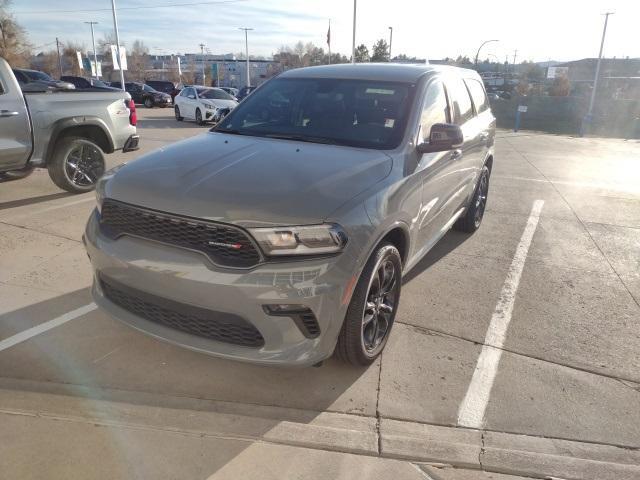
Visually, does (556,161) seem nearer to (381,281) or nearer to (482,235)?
(482,235)

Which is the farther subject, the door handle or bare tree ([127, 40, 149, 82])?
bare tree ([127, 40, 149, 82])

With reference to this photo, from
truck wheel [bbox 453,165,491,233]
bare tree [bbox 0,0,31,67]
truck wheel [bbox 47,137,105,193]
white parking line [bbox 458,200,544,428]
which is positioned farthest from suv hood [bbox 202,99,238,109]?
bare tree [bbox 0,0,31,67]

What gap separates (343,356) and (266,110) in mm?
2191

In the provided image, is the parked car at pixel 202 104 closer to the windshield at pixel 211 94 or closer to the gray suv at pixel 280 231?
the windshield at pixel 211 94

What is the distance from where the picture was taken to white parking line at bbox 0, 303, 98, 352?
11.0 ft

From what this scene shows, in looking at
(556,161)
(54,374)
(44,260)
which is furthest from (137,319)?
(556,161)

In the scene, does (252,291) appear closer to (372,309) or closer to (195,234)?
(195,234)

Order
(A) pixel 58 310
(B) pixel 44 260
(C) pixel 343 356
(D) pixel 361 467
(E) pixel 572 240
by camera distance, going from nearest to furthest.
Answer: (D) pixel 361 467 → (C) pixel 343 356 → (A) pixel 58 310 → (B) pixel 44 260 → (E) pixel 572 240

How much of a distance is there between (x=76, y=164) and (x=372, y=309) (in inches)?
222

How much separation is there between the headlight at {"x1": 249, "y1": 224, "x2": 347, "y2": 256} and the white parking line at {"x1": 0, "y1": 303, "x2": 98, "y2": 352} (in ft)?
6.61

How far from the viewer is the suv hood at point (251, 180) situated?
8.34 feet

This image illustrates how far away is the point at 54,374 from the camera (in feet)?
9.95

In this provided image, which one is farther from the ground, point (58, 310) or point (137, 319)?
point (137, 319)

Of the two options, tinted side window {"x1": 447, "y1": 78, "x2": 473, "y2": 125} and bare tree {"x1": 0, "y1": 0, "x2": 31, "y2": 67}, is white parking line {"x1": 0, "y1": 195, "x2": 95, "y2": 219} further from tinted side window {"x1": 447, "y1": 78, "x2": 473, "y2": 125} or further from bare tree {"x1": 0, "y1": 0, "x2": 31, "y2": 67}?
bare tree {"x1": 0, "y1": 0, "x2": 31, "y2": 67}
